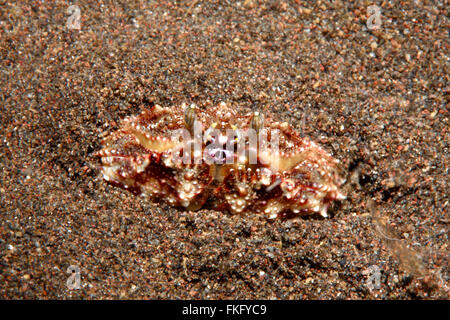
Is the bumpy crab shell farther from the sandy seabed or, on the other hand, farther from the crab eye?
the sandy seabed

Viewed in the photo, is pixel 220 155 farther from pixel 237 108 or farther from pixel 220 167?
pixel 237 108

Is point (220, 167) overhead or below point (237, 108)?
below

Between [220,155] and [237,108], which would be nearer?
[220,155]

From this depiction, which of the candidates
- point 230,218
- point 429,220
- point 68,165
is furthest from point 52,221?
point 429,220

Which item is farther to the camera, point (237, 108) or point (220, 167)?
point (237, 108)

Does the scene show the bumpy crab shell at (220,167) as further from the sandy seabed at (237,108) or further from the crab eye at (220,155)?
the sandy seabed at (237,108)

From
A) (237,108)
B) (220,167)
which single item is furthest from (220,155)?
(237,108)

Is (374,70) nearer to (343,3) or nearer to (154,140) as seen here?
(343,3)

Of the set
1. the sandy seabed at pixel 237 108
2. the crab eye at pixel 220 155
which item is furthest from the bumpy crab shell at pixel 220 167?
the sandy seabed at pixel 237 108

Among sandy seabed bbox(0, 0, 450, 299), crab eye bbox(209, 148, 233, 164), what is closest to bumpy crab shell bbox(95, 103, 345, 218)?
crab eye bbox(209, 148, 233, 164)
